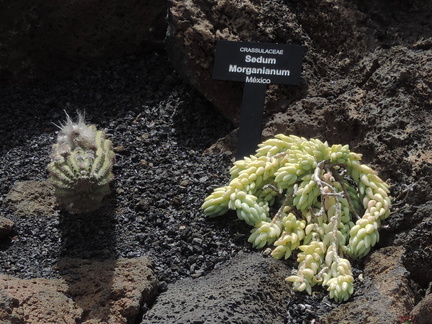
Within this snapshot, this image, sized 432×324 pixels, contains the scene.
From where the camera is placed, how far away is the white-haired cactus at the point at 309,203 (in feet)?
17.2

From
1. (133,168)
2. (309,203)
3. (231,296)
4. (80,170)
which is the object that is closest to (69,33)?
(133,168)

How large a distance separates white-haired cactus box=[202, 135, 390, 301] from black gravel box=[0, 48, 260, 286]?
0.19 meters

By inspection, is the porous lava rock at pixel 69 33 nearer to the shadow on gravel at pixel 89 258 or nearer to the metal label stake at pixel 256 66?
the metal label stake at pixel 256 66

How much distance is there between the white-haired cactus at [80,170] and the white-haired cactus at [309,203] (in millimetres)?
657

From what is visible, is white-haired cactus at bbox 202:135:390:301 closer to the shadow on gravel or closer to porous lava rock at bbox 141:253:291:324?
porous lava rock at bbox 141:253:291:324

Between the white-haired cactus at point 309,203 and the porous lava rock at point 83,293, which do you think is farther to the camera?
the white-haired cactus at point 309,203

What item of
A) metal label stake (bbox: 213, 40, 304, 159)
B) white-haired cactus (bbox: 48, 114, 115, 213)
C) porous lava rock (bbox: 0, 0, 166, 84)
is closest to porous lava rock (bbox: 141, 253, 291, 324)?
white-haired cactus (bbox: 48, 114, 115, 213)

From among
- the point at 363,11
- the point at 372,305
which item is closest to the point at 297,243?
the point at 372,305

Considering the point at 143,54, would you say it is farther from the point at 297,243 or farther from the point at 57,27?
the point at 297,243

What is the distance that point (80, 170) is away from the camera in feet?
17.9

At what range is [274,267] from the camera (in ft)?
17.0

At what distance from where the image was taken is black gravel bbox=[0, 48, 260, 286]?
5.45 meters

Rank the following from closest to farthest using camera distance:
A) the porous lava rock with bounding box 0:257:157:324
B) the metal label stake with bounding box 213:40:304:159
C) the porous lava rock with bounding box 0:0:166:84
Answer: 1. the porous lava rock with bounding box 0:257:157:324
2. the metal label stake with bounding box 213:40:304:159
3. the porous lava rock with bounding box 0:0:166:84

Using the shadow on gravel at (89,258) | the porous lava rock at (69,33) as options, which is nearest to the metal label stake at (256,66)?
the porous lava rock at (69,33)
